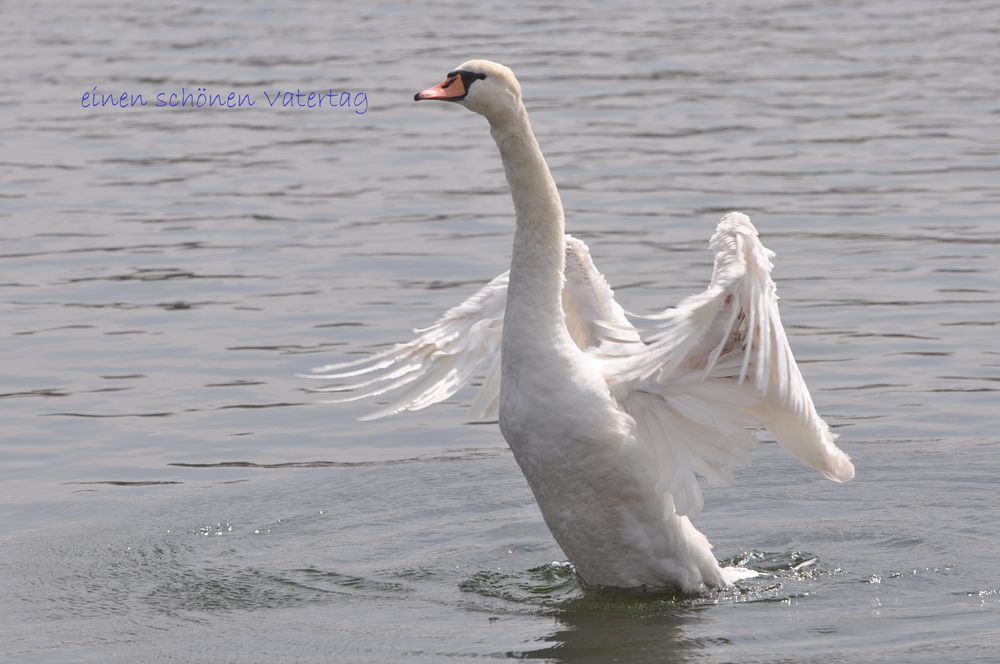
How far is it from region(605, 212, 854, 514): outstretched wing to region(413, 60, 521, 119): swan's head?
1160 mm

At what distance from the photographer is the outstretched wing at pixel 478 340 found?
880 centimetres

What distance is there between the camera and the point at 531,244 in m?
7.83

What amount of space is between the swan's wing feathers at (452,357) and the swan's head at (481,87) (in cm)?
149

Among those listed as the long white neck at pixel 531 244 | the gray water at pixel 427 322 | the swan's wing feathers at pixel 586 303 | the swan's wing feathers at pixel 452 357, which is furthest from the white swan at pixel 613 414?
the swan's wing feathers at pixel 452 357

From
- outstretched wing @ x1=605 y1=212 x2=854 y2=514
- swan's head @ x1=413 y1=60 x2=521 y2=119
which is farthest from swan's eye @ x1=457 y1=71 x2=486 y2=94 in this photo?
outstretched wing @ x1=605 y1=212 x2=854 y2=514

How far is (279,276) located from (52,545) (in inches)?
216

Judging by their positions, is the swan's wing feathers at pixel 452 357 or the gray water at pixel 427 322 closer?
the gray water at pixel 427 322

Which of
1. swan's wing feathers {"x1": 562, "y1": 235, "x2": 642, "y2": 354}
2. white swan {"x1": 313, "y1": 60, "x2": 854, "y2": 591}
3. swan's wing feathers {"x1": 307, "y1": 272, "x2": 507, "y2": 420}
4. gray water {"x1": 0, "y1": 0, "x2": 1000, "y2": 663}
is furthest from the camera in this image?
swan's wing feathers {"x1": 307, "y1": 272, "x2": 507, "y2": 420}

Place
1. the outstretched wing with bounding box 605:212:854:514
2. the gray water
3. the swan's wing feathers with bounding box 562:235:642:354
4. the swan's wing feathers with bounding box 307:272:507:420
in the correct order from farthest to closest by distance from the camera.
Result: the swan's wing feathers with bounding box 307:272:507:420
the swan's wing feathers with bounding box 562:235:642:354
the gray water
the outstretched wing with bounding box 605:212:854:514

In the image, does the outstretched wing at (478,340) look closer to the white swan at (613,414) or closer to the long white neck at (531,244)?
the white swan at (613,414)

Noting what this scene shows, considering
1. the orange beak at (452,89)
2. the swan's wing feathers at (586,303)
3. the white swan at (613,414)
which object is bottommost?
the white swan at (613,414)

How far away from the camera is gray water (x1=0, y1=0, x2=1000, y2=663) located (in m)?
7.84

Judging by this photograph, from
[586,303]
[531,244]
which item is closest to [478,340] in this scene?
[586,303]

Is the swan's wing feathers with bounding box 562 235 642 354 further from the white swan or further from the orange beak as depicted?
the orange beak
